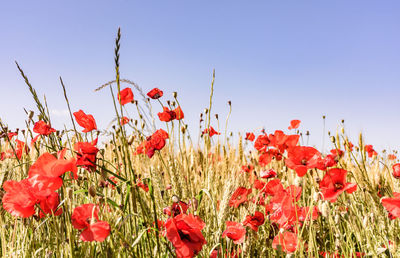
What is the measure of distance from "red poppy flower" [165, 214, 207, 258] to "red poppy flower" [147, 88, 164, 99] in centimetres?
125

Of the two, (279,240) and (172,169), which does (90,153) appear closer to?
(172,169)

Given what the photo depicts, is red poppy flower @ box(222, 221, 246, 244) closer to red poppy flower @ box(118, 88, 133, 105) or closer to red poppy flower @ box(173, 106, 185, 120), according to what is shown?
red poppy flower @ box(118, 88, 133, 105)

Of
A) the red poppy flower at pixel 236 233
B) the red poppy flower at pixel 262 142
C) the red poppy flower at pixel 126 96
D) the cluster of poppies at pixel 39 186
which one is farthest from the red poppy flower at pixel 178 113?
the cluster of poppies at pixel 39 186

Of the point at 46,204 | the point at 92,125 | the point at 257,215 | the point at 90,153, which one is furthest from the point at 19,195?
the point at 257,215

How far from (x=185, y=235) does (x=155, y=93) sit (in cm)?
127

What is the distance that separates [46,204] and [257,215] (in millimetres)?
791

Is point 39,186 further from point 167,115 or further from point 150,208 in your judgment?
point 167,115

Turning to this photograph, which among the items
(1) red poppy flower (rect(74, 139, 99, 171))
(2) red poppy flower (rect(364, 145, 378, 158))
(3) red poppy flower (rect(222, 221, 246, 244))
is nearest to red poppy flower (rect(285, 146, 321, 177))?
(3) red poppy flower (rect(222, 221, 246, 244))

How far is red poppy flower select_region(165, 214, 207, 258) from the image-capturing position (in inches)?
34.8

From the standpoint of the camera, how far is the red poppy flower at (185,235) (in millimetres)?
883

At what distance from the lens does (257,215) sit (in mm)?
1324

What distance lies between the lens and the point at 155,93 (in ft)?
6.79

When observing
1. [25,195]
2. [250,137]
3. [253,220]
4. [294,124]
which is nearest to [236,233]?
[253,220]

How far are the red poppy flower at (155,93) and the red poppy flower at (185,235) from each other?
1250 mm
